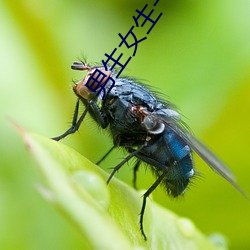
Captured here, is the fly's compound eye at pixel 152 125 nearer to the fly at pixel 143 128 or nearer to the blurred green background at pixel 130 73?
the fly at pixel 143 128

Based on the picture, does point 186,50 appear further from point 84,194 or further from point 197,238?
point 84,194

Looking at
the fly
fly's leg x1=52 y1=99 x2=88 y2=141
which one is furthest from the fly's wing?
fly's leg x1=52 y1=99 x2=88 y2=141

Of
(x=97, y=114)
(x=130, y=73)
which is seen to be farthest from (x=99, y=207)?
(x=130, y=73)

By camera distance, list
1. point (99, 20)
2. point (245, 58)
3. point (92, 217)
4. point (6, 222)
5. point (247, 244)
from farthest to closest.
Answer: point (99, 20)
point (245, 58)
point (247, 244)
point (6, 222)
point (92, 217)

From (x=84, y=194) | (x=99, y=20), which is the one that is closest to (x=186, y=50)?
(x=99, y=20)

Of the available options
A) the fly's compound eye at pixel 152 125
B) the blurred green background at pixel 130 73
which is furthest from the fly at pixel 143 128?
the blurred green background at pixel 130 73

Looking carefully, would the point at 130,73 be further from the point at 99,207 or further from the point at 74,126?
the point at 99,207
